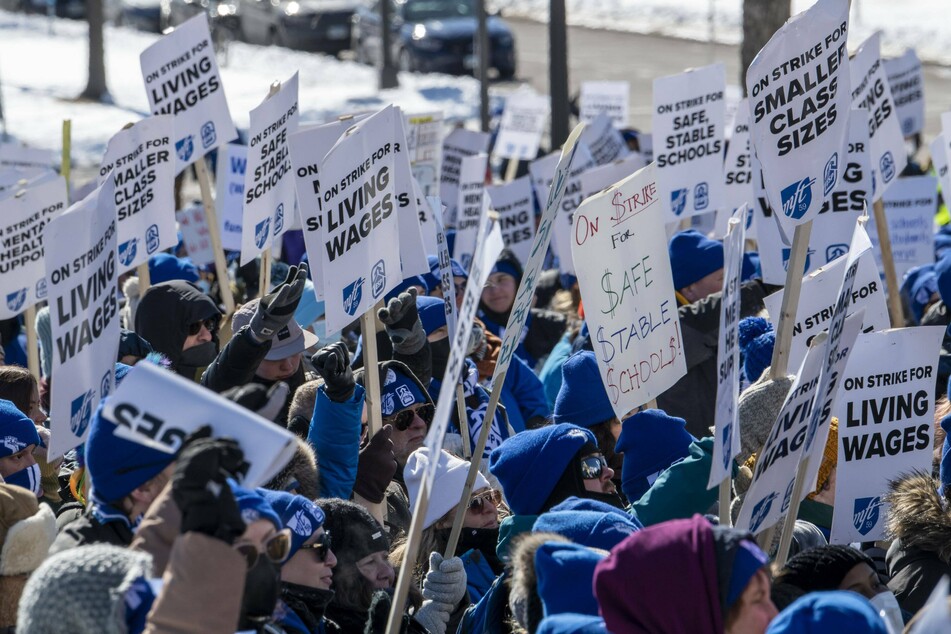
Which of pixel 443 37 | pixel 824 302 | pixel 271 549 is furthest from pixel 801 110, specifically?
pixel 443 37

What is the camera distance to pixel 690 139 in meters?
8.92

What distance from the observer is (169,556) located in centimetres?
297

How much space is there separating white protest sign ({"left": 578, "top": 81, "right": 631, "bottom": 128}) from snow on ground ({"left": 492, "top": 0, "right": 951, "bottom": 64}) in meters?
13.5

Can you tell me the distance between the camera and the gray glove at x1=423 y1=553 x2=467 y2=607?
425cm

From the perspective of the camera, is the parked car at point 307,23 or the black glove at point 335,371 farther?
the parked car at point 307,23

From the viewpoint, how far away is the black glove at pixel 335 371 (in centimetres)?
472

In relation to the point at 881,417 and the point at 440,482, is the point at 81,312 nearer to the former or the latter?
the point at 440,482

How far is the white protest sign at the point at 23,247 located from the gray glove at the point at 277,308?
2405mm

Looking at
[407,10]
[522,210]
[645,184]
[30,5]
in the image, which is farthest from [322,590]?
[30,5]

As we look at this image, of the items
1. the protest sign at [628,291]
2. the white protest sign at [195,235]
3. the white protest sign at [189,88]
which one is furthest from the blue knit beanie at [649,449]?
the white protest sign at [195,235]

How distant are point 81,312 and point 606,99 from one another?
10.1m

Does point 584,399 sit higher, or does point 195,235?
point 584,399

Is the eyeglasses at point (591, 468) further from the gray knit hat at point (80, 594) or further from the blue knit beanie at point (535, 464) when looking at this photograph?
the gray knit hat at point (80, 594)

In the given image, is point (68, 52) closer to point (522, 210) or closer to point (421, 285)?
point (522, 210)
